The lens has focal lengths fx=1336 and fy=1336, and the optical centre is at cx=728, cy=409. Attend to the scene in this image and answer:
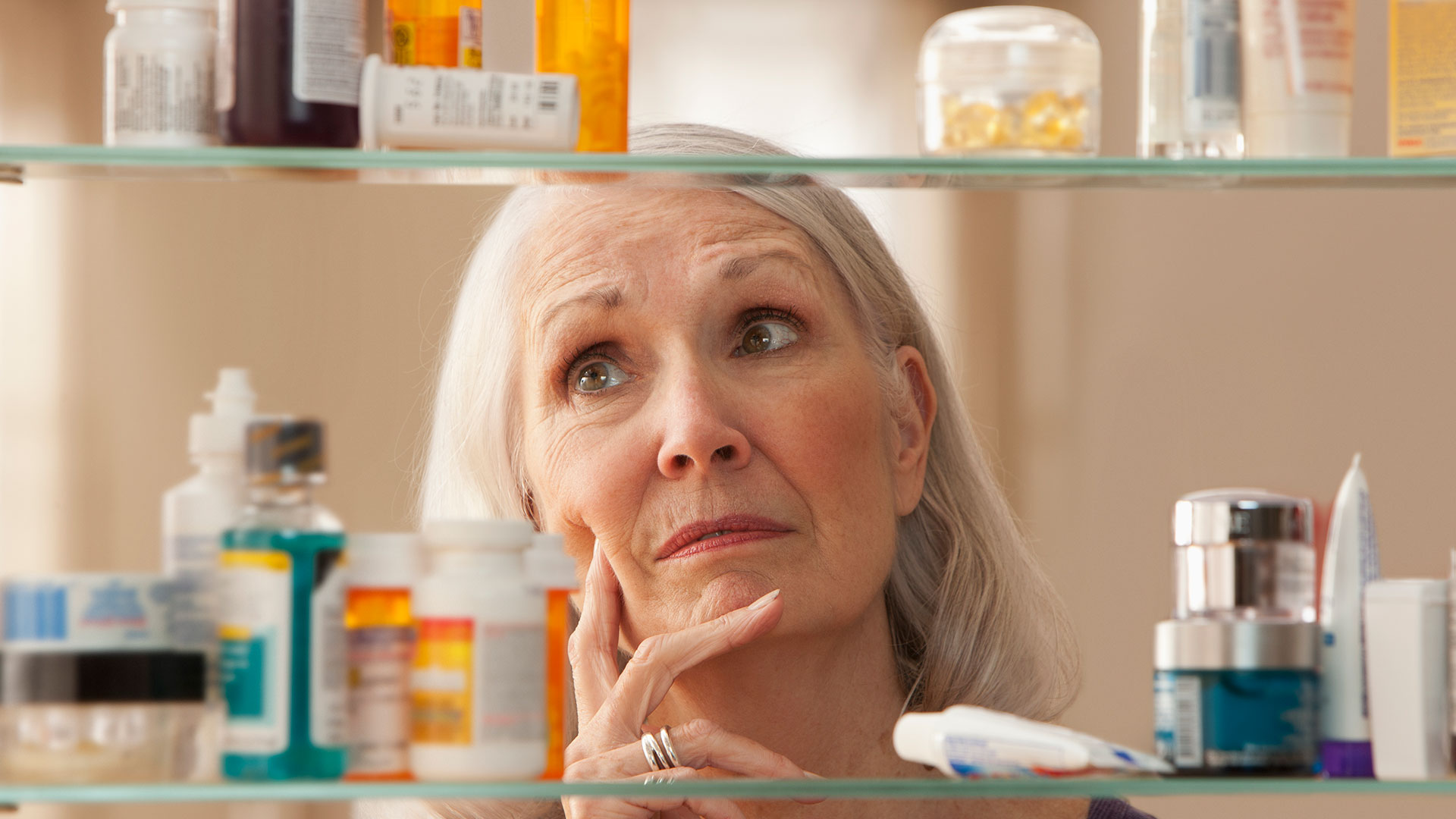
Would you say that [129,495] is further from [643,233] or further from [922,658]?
[922,658]

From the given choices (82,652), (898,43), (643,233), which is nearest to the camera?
(82,652)

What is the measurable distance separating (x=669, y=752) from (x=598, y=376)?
30 centimetres

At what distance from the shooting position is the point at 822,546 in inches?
41.5

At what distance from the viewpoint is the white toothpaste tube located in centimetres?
70

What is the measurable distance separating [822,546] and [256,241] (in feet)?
1.83

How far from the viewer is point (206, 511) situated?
0.69m

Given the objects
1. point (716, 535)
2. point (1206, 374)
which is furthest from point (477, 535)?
point (1206, 374)

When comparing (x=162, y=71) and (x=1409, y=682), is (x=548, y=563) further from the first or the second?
(x=1409, y=682)

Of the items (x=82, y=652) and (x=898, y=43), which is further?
(x=898, y=43)

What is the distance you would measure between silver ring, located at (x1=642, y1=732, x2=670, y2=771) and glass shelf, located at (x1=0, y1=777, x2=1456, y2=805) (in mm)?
206

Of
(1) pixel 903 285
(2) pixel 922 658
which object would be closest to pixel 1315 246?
(1) pixel 903 285

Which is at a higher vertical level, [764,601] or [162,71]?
[162,71]

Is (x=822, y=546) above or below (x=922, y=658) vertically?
above

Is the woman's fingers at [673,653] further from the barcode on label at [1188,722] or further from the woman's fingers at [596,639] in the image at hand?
the barcode on label at [1188,722]
